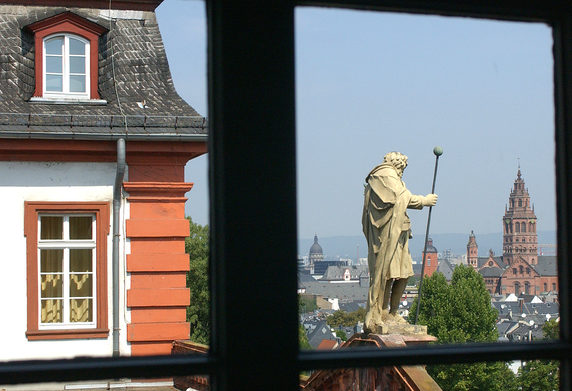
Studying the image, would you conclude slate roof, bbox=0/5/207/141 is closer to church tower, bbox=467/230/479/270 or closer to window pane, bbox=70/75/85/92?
window pane, bbox=70/75/85/92

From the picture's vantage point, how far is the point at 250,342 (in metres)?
0.72

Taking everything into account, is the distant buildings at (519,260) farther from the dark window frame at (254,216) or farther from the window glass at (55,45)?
the dark window frame at (254,216)

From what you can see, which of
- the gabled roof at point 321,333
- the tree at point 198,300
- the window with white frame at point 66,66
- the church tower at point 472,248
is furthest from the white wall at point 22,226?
the church tower at point 472,248

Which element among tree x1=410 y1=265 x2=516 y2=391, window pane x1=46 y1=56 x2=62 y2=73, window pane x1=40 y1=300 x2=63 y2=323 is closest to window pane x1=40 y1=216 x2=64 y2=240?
window pane x1=40 y1=300 x2=63 y2=323

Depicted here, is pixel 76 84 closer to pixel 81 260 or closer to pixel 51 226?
pixel 51 226

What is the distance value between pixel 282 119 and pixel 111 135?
268 inches

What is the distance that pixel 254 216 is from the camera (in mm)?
732

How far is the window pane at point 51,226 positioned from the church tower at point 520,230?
51.3m

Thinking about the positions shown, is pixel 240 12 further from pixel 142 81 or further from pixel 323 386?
pixel 142 81

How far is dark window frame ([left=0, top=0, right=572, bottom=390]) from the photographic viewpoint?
72 centimetres

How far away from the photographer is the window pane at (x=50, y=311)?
7430 millimetres

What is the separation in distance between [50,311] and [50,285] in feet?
0.64

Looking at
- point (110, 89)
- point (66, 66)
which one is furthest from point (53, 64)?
point (110, 89)

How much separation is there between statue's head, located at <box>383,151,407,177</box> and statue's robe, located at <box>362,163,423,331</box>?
0.10 feet
